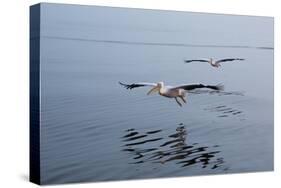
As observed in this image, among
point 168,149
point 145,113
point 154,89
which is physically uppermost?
point 154,89

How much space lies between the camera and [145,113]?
8438mm

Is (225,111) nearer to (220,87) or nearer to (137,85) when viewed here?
(220,87)

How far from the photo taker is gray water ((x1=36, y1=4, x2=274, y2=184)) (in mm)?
7926

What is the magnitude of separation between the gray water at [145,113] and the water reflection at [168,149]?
0.04 feet

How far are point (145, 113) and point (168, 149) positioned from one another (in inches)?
21.0

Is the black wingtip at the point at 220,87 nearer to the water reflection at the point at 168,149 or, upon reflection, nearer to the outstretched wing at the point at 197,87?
the outstretched wing at the point at 197,87

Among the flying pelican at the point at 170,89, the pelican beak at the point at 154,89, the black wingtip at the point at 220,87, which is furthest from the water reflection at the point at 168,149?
the black wingtip at the point at 220,87

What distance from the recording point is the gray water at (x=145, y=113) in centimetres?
793

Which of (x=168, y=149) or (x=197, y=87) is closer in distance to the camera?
(x=168, y=149)

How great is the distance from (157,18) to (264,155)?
7.66 feet

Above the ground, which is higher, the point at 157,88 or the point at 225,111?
the point at 157,88

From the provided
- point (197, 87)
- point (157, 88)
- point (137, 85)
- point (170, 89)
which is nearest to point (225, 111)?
point (197, 87)

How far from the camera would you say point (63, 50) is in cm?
793

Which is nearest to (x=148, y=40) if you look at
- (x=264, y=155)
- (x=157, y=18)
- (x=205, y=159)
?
(x=157, y=18)
